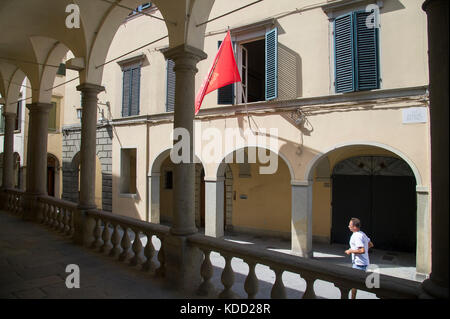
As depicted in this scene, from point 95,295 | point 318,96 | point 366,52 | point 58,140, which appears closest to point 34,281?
point 95,295

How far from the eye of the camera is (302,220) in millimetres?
7871

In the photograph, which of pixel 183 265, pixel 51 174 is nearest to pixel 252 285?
pixel 183 265

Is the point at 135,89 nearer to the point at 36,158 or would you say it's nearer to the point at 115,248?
the point at 36,158

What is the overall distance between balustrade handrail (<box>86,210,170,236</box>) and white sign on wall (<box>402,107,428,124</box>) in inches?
222

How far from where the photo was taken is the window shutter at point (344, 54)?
7188 millimetres

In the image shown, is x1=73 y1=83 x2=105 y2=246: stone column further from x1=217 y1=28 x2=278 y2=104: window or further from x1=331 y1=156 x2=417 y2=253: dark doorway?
x1=331 y1=156 x2=417 y2=253: dark doorway

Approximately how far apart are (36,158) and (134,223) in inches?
189

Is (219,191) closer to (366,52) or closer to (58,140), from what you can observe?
(366,52)

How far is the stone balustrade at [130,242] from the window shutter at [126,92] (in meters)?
7.14

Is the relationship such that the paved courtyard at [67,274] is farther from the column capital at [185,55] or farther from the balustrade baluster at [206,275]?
the column capital at [185,55]

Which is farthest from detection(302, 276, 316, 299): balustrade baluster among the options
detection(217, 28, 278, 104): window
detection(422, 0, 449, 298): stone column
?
detection(217, 28, 278, 104): window

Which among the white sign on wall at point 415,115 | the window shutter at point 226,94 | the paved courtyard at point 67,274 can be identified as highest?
the window shutter at point 226,94

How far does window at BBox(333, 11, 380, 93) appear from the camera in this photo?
23.0 ft

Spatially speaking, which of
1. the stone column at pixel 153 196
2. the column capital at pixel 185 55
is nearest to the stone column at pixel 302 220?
the column capital at pixel 185 55
